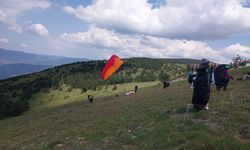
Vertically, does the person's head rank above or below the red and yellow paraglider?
above

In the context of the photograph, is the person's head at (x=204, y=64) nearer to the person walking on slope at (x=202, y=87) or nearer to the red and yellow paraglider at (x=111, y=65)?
the person walking on slope at (x=202, y=87)

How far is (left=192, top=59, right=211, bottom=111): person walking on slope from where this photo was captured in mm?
16766

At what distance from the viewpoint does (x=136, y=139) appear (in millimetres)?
14016

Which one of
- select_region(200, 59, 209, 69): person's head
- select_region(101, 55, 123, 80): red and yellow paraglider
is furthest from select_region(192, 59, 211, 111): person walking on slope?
select_region(101, 55, 123, 80): red and yellow paraglider

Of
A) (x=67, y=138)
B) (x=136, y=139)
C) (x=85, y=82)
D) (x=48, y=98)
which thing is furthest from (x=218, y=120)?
(x=85, y=82)

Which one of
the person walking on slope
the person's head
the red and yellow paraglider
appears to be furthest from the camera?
the red and yellow paraglider

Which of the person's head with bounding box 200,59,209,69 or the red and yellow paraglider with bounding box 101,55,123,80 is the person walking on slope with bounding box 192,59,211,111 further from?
the red and yellow paraglider with bounding box 101,55,123,80

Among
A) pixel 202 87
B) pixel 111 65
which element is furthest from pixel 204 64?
pixel 111 65

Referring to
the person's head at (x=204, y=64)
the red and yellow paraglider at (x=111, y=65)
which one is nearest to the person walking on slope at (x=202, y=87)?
the person's head at (x=204, y=64)

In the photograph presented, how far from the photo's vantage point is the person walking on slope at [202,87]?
660 inches

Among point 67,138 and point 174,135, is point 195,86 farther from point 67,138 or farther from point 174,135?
point 67,138

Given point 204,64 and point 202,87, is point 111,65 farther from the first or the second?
point 202,87

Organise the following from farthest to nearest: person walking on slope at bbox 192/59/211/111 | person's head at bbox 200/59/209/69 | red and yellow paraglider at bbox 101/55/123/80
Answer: red and yellow paraglider at bbox 101/55/123/80 → person's head at bbox 200/59/209/69 → person walking on slope at bbox 192/59/211/111

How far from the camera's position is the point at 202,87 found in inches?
661
